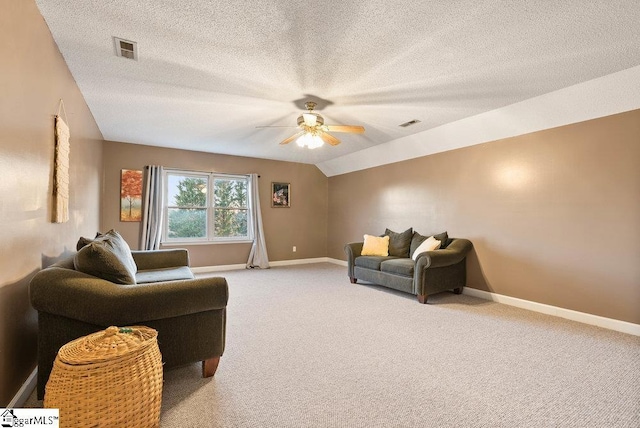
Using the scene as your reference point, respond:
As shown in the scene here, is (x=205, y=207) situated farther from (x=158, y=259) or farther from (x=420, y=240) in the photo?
(x=420, y=240)

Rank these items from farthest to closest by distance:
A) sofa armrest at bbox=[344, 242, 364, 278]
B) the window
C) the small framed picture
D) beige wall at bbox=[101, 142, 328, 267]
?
1. the small framed picture
2. the window
3. beige wall at bbox=[101, 142, 328, 267]
4. sofa armrest at bbox=[344, 242, 364, 278]

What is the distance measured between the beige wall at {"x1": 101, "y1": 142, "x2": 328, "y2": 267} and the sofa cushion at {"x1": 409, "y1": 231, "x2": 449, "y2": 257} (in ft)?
9.97

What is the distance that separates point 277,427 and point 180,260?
9.64 ft

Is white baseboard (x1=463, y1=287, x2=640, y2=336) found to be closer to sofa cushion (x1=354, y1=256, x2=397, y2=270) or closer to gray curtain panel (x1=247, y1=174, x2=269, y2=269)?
sofa cushion (x1=354, y1=256, x2=397, y2=270)

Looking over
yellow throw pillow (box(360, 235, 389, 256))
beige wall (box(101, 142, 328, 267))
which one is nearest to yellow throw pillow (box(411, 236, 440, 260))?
yellow throw pillow (box(360, 235, 389, 256))

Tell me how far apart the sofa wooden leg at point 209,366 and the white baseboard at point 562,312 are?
383 centimetres

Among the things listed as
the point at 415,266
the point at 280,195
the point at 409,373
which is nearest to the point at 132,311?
the point at 409,373

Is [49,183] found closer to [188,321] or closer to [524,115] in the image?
[188,321]

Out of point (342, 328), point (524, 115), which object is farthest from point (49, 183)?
point (524, 115)

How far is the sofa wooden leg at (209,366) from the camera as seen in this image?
213cm

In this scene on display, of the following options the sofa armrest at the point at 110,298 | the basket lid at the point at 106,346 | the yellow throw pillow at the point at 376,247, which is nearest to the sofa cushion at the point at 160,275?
the sofa armrest at the point at 110,298

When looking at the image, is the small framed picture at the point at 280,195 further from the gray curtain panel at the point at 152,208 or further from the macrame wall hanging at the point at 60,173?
the macrame wall hanging at the point at 60,173

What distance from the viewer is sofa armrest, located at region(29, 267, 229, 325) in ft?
5.52

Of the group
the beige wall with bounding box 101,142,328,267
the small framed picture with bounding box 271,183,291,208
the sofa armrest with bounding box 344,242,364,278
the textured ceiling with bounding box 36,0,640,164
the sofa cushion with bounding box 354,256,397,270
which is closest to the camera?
the textured ceiling with bounding box 36,0,640,164
